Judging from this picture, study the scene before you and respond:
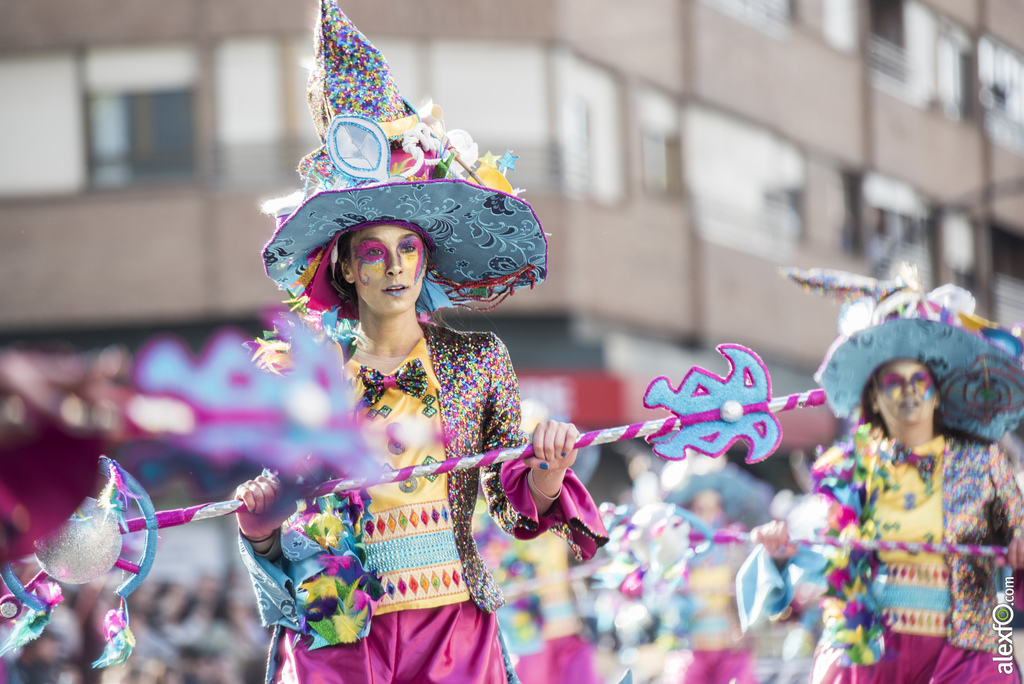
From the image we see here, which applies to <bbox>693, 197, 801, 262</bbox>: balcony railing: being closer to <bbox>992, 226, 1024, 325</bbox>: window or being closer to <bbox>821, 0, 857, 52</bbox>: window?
<bbox>821, 0, 857, 52</bbox>: window

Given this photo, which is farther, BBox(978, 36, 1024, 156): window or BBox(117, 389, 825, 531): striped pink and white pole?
BBox(978, 36, 1024, 156): window

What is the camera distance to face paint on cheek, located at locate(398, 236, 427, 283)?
4320mm

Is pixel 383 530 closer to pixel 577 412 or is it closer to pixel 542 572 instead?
pixel 542 572

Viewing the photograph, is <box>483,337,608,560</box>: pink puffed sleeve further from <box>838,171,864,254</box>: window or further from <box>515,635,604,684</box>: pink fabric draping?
<box>838,171,864,254</box>: window

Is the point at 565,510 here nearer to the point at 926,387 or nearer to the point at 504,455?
the point at 504,455

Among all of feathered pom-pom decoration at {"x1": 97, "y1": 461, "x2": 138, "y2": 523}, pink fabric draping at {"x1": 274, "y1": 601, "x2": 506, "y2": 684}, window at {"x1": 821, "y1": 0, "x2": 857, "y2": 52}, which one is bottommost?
pink fabric draping at {"x1": 274, "y1": 601, "x2": 506, "y2": 684}

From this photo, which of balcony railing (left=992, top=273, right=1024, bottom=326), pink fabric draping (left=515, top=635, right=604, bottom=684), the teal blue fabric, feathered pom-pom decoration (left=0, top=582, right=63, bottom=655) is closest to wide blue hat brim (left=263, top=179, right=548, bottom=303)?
feathered pom-pom decoration (left=0, top=582, right=63, bottom=655)

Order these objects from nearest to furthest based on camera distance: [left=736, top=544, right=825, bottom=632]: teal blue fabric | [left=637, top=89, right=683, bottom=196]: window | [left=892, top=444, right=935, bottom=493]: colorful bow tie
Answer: [left=892, top=444, right=935, bottom=493]: colorful bow tie → [left=736, top=544, right=825, bottom=632]: teal blue fabric → [left=637, top=89, right=683, bottom=196]: window

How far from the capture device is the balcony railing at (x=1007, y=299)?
28.1 m

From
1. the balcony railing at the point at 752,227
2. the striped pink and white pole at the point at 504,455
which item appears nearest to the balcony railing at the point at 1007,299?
the balcony railing at the point at 752,227

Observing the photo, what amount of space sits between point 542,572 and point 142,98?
9888 mm

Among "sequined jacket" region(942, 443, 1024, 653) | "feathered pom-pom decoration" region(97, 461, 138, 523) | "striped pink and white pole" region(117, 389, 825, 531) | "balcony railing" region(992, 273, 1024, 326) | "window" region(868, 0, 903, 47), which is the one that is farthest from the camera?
"balcony railing" region(992, 273, 1024, 326)

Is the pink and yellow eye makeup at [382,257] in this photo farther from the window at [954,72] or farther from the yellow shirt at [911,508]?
the window at [954,72]

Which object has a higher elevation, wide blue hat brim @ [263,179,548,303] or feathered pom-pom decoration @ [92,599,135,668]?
wide blue hat brim @ [263,179,548,303]
